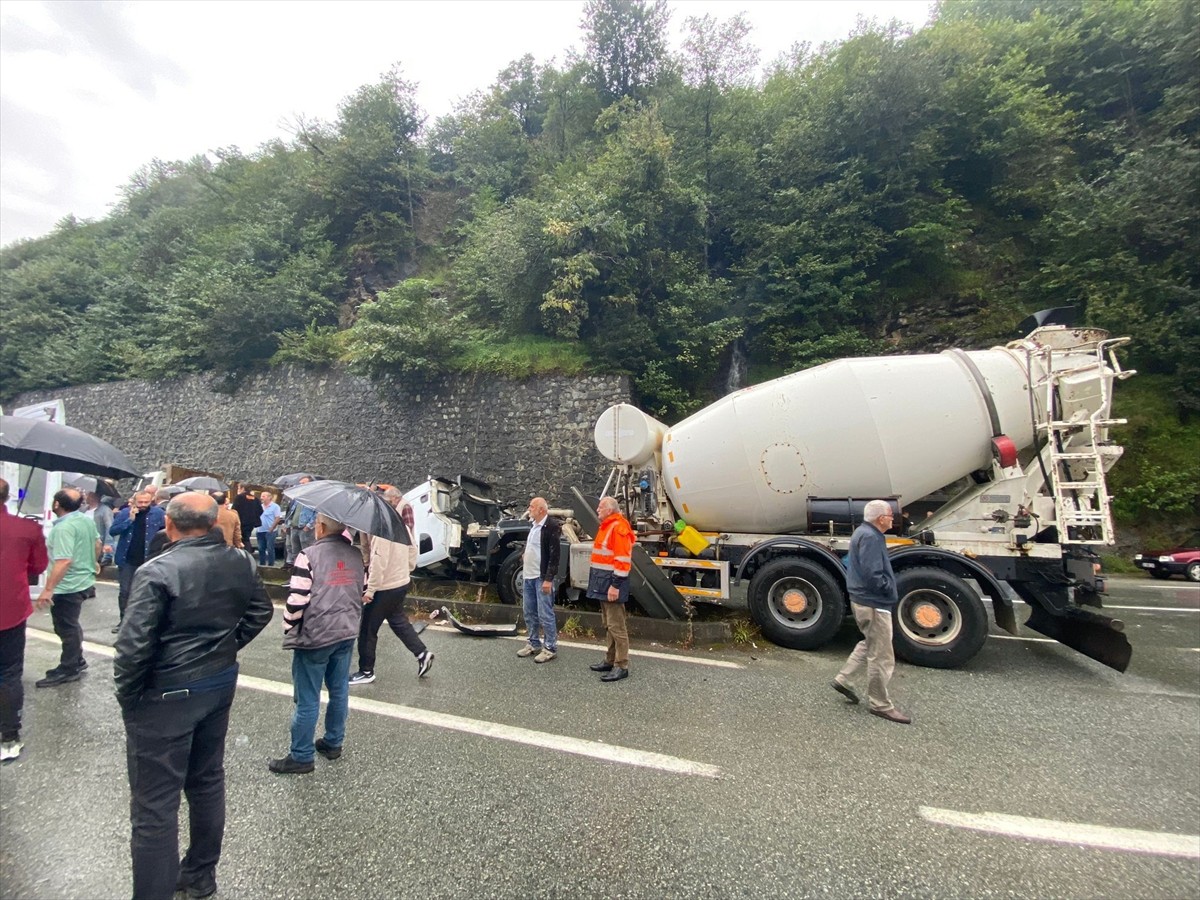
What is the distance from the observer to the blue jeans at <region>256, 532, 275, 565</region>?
10.8 m

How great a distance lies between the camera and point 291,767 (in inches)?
130

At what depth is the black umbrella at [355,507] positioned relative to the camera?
3.28 m

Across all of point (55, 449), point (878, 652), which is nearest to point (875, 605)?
point (878, 652)

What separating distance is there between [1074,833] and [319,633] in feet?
14.5

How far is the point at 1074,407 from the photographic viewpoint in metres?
5.95

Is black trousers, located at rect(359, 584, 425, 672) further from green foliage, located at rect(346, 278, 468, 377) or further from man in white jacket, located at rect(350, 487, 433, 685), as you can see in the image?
green foliage, located at rect(346, 278, 468, 377)

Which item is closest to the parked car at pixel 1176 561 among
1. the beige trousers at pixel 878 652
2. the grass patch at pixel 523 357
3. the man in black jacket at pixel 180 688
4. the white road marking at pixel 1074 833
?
the beige trousers at pixel 878 652

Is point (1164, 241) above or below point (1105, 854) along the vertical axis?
above

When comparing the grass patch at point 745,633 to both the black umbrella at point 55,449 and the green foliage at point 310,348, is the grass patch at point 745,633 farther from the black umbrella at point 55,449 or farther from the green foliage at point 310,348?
the green foliage at point 310,348

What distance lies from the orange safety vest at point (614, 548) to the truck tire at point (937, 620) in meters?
2.79

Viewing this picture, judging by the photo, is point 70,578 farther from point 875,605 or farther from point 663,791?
point 875,605

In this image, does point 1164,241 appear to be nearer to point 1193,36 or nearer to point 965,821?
point 1193,36

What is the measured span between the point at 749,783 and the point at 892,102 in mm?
18466

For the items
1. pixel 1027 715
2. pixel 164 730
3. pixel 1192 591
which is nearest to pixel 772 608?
pixel 1027 715
